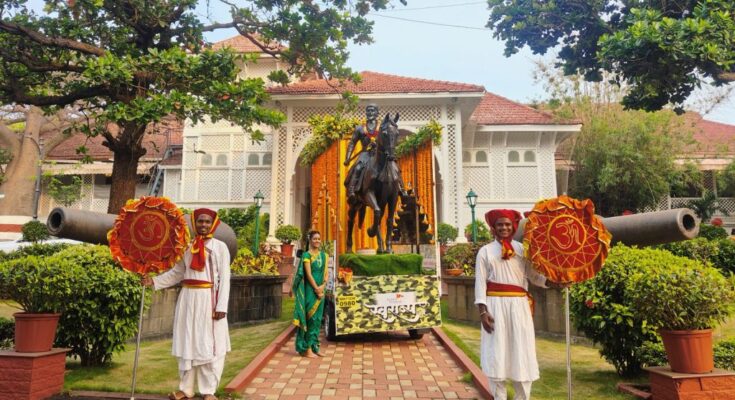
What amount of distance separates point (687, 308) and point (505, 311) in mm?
1510

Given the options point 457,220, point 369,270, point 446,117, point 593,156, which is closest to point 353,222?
point 369,270

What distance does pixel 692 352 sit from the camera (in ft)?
11.5

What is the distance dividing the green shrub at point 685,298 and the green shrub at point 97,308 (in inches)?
219

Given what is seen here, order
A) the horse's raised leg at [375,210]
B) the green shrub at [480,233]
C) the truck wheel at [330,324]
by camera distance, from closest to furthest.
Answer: the truck wheel at [330,324], the horse's raised leg at [375,210], the green shrub at [480,233]

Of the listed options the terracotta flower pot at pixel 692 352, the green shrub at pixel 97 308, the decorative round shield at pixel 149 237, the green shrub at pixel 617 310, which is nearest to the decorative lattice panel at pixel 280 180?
the green shrub at pixel 97 308

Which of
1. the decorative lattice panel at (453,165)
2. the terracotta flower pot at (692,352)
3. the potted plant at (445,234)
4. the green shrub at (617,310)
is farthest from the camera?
the decorative lattice panel at (453,165)

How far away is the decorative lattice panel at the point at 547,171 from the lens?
60.5ft

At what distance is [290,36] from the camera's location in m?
11.8

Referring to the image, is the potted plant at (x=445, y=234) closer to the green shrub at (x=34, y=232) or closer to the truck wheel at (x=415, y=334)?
the truck wheel at (x=415, y=334)

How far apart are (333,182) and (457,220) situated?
759 centimetres

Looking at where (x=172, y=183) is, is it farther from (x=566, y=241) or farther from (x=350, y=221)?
(x=566, y=241)

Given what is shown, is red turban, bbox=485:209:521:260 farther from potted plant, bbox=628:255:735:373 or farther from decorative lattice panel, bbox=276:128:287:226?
decorative lattice panel, bbox=276:128:287:226

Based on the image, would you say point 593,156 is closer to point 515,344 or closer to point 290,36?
point 290,36

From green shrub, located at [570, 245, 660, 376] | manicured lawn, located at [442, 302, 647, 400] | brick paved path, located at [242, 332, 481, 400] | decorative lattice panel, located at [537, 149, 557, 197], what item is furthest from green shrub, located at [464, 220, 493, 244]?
green shrub, located at [570, 245, 660, 376]
